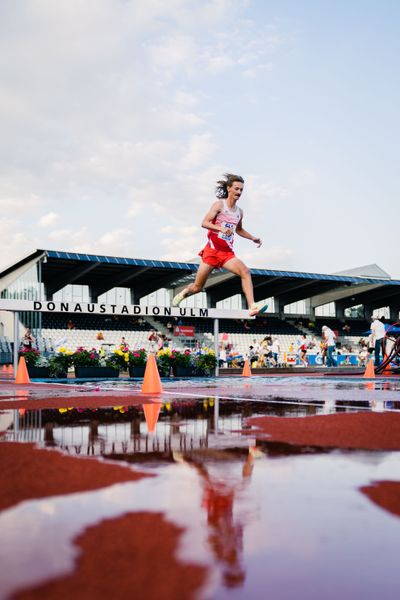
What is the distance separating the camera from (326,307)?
5794 cm

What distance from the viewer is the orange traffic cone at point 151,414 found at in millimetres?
6246

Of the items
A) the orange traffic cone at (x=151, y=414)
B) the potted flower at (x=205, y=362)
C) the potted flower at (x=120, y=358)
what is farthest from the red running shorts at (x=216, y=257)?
the potted flower at (x=205, y=362)

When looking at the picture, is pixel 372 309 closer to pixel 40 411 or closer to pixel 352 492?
pixel 40 411

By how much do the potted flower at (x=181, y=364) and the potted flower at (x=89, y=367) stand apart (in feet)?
7.05

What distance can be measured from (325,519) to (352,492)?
1.87 feet

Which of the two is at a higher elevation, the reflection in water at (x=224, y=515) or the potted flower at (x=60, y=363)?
the potted flower at (x=60, y=363)

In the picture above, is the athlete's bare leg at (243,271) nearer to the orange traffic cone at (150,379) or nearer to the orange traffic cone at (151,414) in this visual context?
the orange traffic cone at (151,414)

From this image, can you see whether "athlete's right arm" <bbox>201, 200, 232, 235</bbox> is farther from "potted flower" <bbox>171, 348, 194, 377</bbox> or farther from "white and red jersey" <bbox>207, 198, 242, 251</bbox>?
"potted flower" <bbox>171, 348, 194, 377</bbox>

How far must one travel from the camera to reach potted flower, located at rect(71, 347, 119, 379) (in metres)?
21.9

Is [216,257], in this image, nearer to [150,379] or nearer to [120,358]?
[150,379]

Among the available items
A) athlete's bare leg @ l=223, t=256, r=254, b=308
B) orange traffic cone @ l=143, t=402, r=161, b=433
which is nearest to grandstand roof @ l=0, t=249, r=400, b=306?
athlete's bare leg @ l=223, t=256, r=254, b=308

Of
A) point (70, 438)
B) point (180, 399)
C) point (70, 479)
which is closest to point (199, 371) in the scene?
point (180, 399)

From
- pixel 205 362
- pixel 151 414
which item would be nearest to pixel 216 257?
pixel 151 414

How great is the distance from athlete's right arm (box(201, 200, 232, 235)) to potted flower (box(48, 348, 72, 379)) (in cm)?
1312
